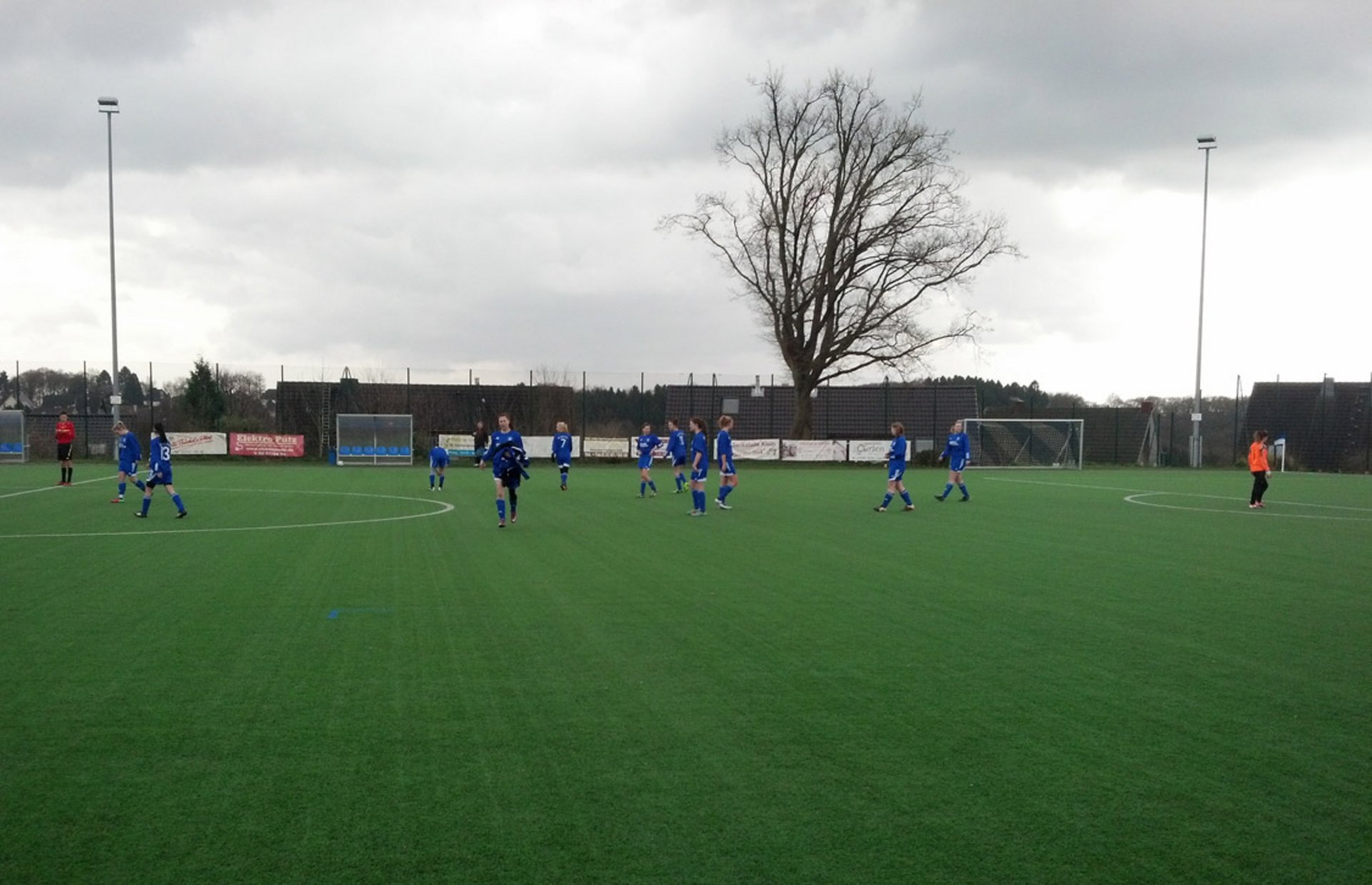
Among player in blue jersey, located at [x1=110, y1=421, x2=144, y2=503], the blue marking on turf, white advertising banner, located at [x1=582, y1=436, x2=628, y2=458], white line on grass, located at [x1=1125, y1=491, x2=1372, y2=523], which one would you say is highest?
player in blue jersey, located at [x1=110, y1=421, x2=144, y2=503]

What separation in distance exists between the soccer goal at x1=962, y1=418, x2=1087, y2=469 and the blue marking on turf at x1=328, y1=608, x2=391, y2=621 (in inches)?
1579

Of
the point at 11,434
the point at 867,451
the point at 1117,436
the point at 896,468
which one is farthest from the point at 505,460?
the point at 1117,436

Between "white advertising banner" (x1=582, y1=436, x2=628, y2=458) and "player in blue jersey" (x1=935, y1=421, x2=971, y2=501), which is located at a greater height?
"player in blue jersey" (x1=935, y1=421, x2=971, y2=501)

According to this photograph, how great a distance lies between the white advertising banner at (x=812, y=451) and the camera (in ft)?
149

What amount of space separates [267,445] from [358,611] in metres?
36.2

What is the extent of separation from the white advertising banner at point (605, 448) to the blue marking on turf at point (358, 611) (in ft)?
113

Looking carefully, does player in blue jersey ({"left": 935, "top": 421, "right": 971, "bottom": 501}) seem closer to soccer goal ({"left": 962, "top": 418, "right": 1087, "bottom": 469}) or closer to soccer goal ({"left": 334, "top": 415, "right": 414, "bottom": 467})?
soccer goal ({"left": 962, "top": 418, "right": 1087, "bottom": 469})

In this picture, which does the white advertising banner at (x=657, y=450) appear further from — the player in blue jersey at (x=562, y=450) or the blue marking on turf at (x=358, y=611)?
the blue marking on turf at (x=358, y=611)

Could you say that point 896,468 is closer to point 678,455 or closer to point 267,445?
point 678,455

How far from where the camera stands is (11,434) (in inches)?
1508

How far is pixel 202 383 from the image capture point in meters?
51.4

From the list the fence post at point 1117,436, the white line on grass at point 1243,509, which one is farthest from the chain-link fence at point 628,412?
the white line on grass at point 1243,509

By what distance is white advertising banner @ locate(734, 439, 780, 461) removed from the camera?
4522 centimetres

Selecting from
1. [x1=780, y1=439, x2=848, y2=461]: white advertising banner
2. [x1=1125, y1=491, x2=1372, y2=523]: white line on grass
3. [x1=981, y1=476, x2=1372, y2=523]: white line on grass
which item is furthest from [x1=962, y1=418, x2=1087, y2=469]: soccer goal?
[x1=1125, y1=491, x2=1372, y2=523]: white line on grass
